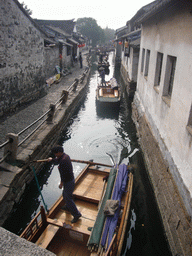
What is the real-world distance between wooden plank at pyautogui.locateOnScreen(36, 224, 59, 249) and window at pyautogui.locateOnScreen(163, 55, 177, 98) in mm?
4971

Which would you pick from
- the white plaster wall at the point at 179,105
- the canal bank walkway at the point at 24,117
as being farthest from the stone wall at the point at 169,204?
the canal bank walkway at the point at 24,117

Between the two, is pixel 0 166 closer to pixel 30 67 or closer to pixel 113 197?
pixel 113 197

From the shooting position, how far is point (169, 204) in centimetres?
508

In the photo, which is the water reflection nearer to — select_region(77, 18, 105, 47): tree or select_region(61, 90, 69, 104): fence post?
select_region(61, 90, 69, 104): fence post

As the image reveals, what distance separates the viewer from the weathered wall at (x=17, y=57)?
9.56 m

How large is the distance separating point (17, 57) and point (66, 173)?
8.67 m

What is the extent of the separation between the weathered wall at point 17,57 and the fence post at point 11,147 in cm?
418

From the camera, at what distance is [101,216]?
462 cm

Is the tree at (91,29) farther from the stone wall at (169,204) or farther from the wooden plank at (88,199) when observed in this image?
the wooden plank at (88,199)

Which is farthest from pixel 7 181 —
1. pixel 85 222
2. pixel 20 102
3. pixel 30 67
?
pixel 30 67

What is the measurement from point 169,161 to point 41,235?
356 cm

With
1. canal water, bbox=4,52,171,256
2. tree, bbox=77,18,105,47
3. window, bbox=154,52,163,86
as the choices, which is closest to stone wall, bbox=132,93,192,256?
canal water, bbox=4,52,171,256

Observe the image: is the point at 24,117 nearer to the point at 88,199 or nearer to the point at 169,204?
the point at 88,199

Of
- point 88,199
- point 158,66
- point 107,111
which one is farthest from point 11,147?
point 107,111
